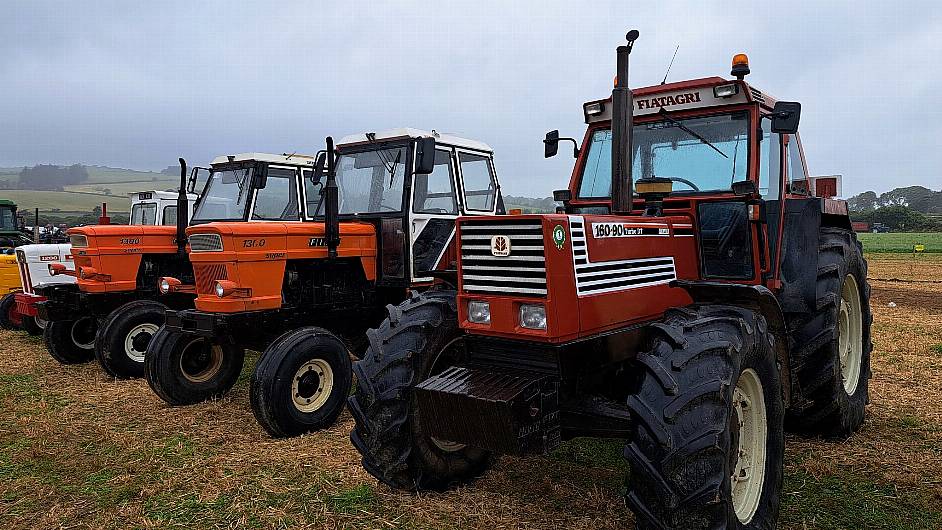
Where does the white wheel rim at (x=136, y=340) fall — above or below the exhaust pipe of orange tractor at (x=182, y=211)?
below

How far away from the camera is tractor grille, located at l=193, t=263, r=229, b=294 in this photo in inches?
240

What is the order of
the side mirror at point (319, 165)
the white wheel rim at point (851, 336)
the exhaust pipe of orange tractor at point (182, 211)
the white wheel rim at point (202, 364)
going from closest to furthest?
the white wheel rim at point (851, 336) < the white wheel rim at point (202, 364) < the side mirror at point (319, 165) < the exhaust pipe of orange tractor at point (182, 211)

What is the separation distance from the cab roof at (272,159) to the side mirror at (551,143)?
4.28m

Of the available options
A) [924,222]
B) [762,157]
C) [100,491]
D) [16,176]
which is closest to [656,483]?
[762,157]

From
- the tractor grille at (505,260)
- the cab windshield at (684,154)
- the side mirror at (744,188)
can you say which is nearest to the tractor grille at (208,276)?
the tractor grille at (505,260)

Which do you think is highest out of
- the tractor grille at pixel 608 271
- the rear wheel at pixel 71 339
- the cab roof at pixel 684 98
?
the cab roof at pixel 684 98

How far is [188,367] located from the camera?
6.71 metres

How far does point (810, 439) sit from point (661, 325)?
265 centimetres

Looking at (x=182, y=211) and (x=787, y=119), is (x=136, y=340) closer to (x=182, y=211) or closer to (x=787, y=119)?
(x=182, y=211)

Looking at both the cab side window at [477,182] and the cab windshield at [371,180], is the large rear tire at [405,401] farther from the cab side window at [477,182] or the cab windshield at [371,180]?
the cab side window at [477,182]

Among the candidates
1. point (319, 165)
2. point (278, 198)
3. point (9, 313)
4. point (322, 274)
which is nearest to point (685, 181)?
point (322, 274)

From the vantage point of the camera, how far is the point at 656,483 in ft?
9.64

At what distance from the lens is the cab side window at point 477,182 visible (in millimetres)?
7312

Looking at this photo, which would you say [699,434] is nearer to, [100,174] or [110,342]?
[110,342]
